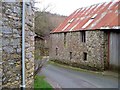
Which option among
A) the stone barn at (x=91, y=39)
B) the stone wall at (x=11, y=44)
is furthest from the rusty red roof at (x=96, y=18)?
the stone wall at (x=11, y=44)

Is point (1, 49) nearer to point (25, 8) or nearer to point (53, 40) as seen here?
point (25, 8)

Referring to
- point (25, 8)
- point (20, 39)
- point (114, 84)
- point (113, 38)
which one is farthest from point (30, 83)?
point (113, 38)

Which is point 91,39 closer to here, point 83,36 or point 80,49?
point 83,36

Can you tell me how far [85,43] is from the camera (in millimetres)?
23062

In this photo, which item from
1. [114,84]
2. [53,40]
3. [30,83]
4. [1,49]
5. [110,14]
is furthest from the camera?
[53,40]

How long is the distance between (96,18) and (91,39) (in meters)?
2.43

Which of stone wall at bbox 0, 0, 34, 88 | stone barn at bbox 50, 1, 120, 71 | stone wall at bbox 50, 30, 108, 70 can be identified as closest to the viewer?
stone wall at bbox 0, 0, 34, 88

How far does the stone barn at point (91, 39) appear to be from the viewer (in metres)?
19.9

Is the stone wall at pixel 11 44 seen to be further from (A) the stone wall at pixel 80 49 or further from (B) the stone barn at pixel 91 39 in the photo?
(A) the stone wall at pixel 80 49

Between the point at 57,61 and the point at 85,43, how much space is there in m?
7.39

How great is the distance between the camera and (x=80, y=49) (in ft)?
78.8

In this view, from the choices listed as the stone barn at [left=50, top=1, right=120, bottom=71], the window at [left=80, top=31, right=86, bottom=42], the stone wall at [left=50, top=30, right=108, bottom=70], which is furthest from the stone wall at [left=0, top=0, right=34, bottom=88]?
the window at [left=80, top=31, right=86, bottom=42]

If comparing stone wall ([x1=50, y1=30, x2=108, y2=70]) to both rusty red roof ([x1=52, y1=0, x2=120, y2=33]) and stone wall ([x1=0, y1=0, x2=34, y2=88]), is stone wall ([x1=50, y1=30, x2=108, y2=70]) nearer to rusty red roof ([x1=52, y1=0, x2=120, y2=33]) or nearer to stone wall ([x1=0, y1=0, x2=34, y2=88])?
rusty red roof ([x1=52, y1=0, x2=120, y2=33])

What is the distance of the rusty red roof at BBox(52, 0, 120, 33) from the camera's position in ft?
67.2
